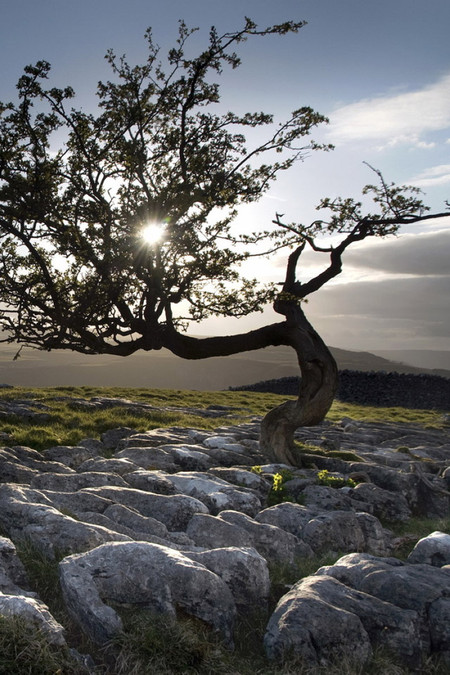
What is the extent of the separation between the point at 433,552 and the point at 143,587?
5013mm

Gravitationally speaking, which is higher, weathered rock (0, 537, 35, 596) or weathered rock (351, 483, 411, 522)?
weathered rock (0, 537, 35, 596)

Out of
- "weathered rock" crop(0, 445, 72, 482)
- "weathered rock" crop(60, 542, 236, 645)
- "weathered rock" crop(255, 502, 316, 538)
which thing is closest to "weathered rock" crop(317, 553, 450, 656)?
"weathered rock" crop(60, 542, 236, 645)

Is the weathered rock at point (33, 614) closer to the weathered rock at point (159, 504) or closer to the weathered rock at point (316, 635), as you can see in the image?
the weathered rock at point (316, 635)

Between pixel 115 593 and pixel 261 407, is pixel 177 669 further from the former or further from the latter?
pixel 261 407

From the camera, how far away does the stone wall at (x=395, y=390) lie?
147ft

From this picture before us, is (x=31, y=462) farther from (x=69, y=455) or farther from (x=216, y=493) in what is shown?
(x=216, y=493)

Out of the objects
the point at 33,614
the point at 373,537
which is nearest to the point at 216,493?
the point at 373,537

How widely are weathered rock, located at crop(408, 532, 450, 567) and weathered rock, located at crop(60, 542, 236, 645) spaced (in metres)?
3.96

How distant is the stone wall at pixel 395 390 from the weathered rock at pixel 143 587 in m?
40.5

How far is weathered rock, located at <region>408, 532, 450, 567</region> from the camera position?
898 cm

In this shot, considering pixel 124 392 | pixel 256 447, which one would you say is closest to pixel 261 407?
pixel 124 392

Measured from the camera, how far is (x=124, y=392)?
3588cm

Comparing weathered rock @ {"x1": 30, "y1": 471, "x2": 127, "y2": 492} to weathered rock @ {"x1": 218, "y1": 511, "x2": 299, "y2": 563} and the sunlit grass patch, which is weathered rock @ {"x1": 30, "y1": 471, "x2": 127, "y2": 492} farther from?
the sunlit grass patch

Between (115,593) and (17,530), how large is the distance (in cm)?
258
